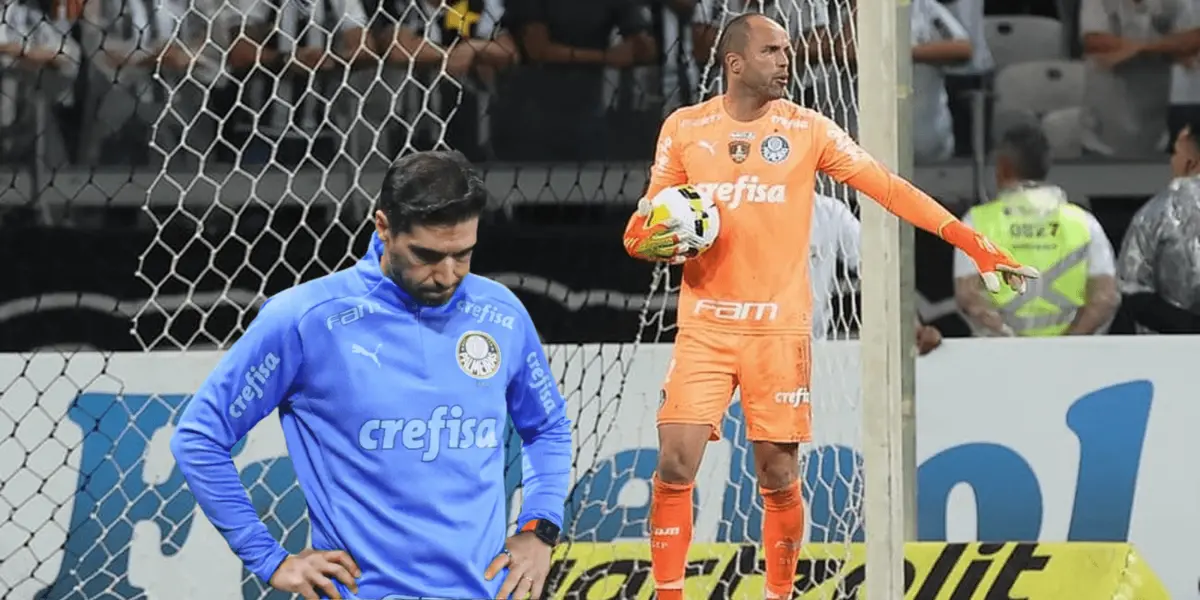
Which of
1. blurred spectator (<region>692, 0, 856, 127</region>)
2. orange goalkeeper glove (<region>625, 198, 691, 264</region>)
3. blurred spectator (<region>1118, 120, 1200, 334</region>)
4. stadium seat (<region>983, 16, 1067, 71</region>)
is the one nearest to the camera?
orange goalkeeper glove (<region>625, 198, 691, 264</region>)

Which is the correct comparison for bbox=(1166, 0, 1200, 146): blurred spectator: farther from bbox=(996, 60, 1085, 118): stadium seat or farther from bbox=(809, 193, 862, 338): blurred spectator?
bbox=(809, 193, 862, 338): blurred spectator

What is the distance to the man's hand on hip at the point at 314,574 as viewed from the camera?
308cm

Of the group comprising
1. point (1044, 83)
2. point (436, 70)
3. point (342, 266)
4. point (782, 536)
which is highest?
point (436, 70)

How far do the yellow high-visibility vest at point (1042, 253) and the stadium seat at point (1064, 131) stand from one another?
16.2 inches

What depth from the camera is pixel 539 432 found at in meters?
3.40

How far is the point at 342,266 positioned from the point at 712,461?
1.57 metres

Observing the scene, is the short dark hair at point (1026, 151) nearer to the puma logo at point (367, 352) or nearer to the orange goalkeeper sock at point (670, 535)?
the orange goalkeeper sock at point (670, 535)

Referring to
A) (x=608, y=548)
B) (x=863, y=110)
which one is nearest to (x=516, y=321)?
(x=863, y=110)

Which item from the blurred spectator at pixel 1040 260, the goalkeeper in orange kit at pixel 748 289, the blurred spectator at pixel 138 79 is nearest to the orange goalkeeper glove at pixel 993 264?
the goalkeeper in orange kit at pixel 748 289

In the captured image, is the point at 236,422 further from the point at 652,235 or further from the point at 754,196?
the point at 754,196

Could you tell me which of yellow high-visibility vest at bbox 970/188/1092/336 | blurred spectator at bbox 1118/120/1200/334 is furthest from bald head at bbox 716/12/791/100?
blurred spectator at bbox 1118/120/1200/334

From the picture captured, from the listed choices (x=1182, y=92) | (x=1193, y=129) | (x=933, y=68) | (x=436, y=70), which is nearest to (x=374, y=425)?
(x=436, y=70)

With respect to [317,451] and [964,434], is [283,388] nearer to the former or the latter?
[317,451]

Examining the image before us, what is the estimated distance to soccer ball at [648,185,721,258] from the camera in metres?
4.39
